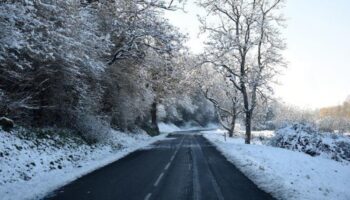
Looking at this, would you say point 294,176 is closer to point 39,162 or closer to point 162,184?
point 162,184

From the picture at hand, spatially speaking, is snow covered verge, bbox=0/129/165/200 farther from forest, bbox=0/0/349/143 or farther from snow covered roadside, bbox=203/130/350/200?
snow covered roadside, bbox=203/130/350/200

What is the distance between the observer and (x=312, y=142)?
30703 mm

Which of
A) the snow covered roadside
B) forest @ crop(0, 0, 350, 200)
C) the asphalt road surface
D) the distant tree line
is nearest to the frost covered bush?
forest @ crop(0, 0, 350, 200)

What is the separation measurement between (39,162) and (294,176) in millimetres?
9943

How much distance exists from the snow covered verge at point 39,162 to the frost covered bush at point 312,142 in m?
15.3

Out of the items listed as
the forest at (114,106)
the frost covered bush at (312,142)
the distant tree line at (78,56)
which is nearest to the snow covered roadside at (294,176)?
the forest at (114,106)

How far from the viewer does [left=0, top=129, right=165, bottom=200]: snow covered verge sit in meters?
12.8

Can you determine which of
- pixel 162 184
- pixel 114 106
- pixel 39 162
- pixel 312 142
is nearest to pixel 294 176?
pixel 162 184

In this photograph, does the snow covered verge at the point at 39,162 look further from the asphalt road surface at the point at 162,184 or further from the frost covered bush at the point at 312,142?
the frost covered bush at the point at 312,142

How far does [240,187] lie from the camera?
13.8 metres

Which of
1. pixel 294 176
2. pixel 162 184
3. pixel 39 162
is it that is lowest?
pixel 162 184

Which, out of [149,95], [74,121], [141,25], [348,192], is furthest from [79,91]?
[149,95]

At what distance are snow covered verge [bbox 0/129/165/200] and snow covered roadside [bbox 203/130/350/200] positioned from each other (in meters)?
6.88

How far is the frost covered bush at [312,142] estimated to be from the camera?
29547 mm
